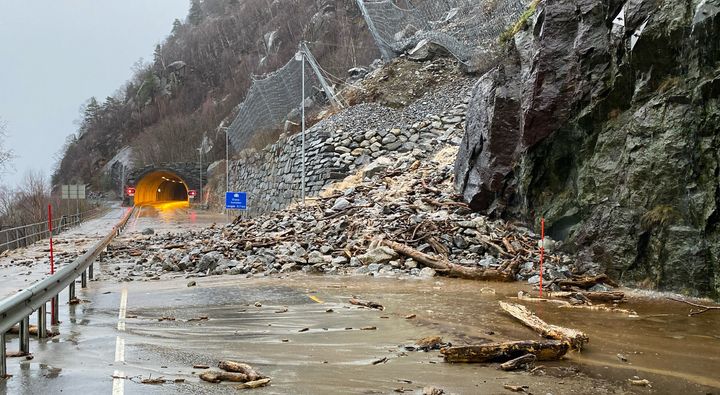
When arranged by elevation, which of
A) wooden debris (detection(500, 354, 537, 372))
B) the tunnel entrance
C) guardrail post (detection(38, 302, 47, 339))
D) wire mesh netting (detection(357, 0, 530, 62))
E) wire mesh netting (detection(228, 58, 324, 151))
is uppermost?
wire mesh netting (detection(357, 0, 530, 62))

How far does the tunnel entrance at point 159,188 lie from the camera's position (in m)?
68.6

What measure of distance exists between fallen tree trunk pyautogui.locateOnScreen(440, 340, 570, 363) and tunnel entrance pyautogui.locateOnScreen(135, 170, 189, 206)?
65888 mm

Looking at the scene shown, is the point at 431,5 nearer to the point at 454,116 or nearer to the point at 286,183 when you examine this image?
the point at 454,116

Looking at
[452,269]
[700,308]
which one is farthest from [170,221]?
[700,308]

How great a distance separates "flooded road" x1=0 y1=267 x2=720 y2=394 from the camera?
A: 4.44 meters

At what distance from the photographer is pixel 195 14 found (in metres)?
127

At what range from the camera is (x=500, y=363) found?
509 cm

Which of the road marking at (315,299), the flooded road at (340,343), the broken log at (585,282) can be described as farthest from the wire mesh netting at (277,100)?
the flooded road at (340,343)

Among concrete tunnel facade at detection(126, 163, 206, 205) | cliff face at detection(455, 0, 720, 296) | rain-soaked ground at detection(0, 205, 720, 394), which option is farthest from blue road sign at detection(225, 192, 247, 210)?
concrete tunnel facade at detection(126, 163, 206, 205)

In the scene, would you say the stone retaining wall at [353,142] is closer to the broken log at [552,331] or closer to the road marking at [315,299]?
the road marking at [315,299]

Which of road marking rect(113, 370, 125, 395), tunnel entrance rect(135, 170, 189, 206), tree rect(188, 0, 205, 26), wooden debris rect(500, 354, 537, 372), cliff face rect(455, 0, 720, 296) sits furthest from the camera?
tree rect(188, 0, 205, 26)

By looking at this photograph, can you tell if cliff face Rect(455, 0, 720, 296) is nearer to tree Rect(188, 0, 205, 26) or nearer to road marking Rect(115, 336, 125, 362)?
road marking Rect(115, 336, 125, 362)

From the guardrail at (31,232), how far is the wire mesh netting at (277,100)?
14502 millimetres

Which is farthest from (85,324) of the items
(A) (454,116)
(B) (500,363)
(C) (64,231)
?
(C) (64,231)
